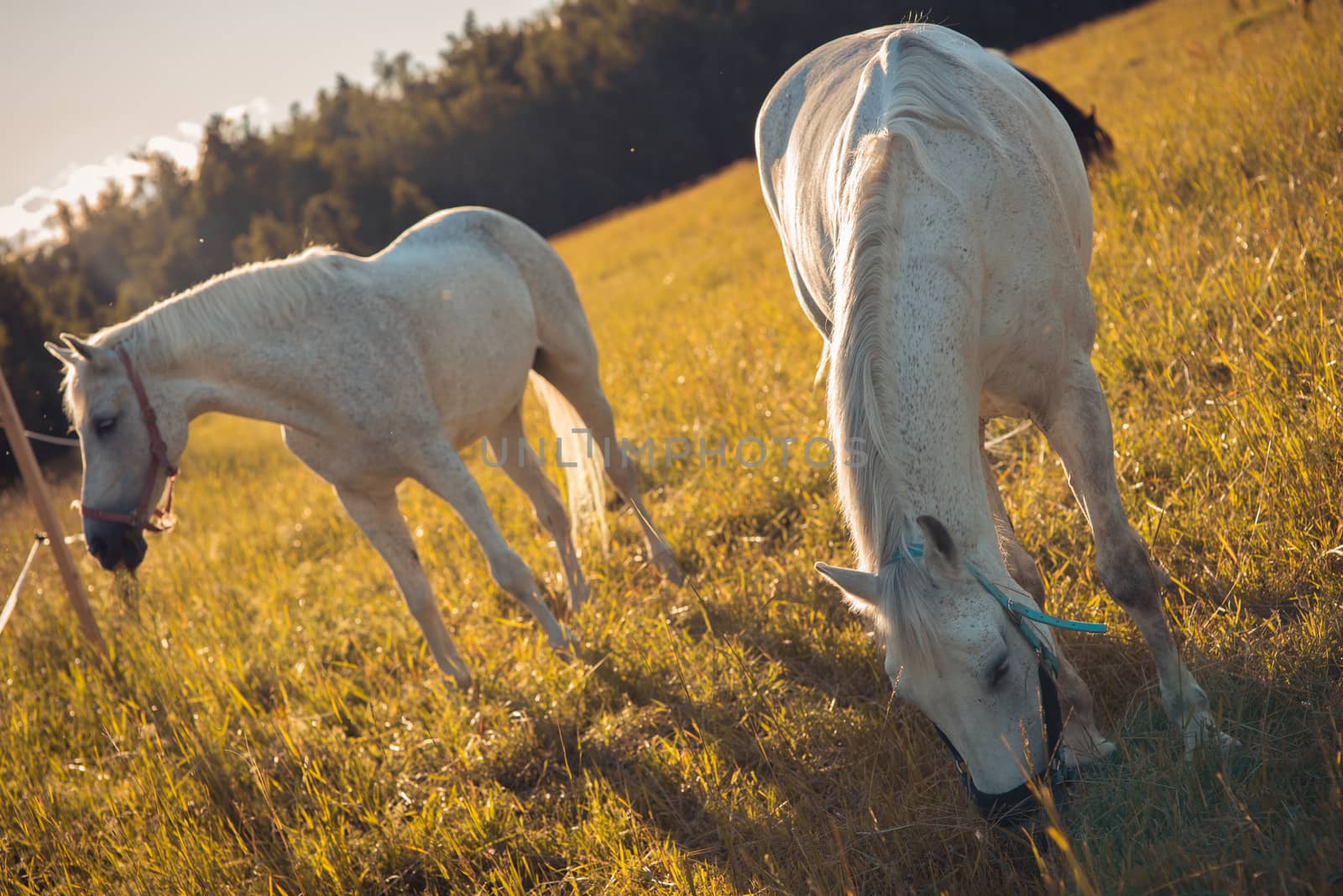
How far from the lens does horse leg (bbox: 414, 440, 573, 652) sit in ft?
12.1

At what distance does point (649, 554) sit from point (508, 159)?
38611 millimetres

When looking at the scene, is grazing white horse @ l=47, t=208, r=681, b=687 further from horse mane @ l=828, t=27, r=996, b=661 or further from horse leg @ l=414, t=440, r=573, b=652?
horse mane @ l=828, t=27, r=996, b=661

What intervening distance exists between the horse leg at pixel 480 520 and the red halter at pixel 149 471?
1.00 meters

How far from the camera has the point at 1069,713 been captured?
2078mm

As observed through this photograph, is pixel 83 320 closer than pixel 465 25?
Yes

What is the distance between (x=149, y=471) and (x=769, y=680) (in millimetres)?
2608

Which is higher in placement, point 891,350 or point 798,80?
point 798,80

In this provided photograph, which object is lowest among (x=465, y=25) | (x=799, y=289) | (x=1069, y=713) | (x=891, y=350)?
(x=1069, y=713)

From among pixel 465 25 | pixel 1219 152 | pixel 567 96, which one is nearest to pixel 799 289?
pixel 1219 152

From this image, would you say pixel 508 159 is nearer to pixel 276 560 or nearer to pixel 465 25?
pixel 465 25

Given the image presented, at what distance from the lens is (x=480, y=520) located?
12.3 ft

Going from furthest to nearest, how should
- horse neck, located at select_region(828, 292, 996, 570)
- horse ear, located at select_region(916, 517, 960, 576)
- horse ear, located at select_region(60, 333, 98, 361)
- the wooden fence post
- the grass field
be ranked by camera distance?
the wooden fence post
horse ear, located at select_region(60, 333, 98, 361)
the grass field
horse neck, located at select_region(828, 292, 996, 570)
horse ear, located at select_region(916, 517, 960, 576)

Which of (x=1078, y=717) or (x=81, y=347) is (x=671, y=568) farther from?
(x=81, y=347)

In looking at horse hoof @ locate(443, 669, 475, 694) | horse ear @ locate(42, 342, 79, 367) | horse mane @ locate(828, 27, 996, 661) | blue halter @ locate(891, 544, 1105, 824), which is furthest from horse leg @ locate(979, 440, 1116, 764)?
horse ear @ locate(42, 342, 79, 367)
